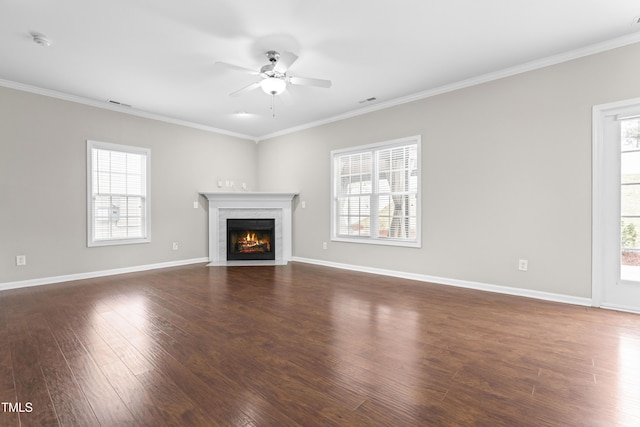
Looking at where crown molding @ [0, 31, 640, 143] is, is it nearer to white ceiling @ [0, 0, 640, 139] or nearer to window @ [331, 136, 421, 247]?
white ceiling @ [0, 0, 640, 139]

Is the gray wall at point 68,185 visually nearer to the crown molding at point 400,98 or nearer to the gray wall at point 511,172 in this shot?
the crown molding at point 400,98

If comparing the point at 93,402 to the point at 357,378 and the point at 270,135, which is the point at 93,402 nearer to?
the point at 357,378

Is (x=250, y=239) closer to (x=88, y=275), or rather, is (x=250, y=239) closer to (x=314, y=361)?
(x=88, y=275)

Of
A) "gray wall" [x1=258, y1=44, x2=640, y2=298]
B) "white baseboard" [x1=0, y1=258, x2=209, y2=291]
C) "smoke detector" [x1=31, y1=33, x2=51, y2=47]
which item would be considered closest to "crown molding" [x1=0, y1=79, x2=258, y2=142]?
"smoke detector" [x1=31, y1=33, x2=51, y2=47]

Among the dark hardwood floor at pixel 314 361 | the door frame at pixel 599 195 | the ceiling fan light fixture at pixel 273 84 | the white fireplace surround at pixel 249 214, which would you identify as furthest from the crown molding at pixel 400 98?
the dark hardwood floor at pixel 314 361

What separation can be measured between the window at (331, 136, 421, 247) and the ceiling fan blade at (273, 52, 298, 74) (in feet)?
7.75

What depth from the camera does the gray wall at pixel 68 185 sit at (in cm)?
417

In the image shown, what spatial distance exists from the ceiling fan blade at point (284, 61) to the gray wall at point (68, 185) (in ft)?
11.3

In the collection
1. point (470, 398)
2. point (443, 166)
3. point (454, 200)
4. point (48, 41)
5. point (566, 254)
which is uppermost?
point (48, 41)

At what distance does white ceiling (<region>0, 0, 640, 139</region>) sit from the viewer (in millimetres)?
2682

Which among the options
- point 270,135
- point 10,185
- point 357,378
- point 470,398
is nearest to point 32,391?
point 357,378

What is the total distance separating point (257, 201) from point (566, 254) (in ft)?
16.8

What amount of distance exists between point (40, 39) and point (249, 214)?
159 inches

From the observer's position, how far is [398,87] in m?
4.44
